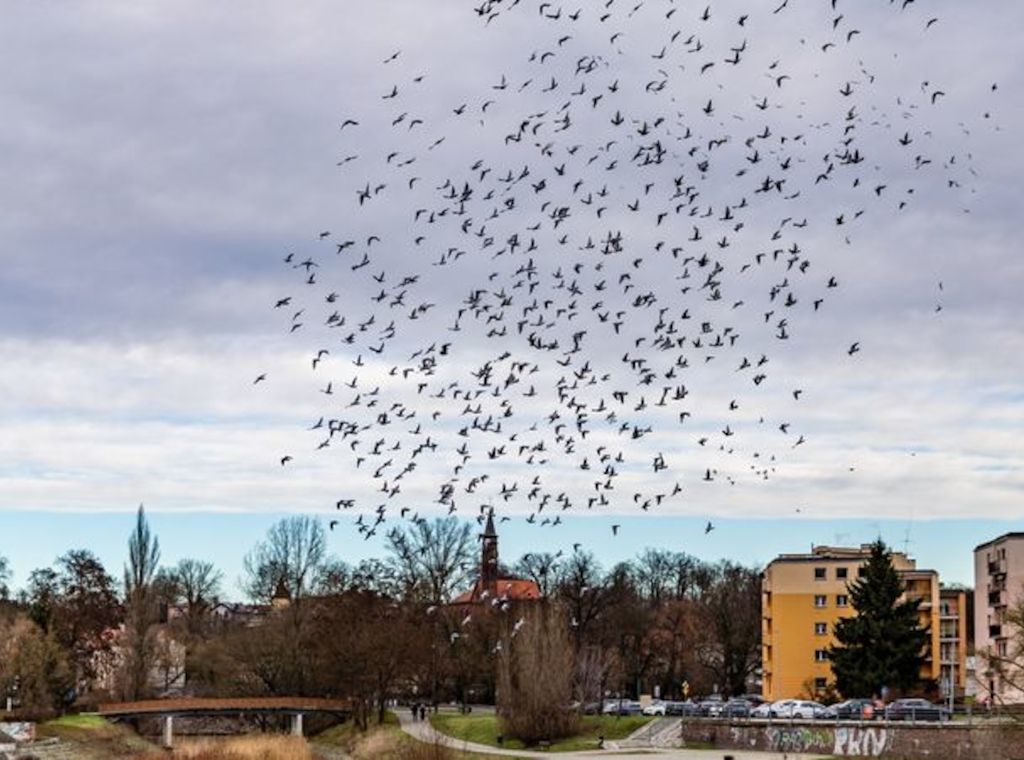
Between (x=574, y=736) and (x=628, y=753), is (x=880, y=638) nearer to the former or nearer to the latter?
(x=574, y=736)

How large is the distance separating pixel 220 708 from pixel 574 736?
2307 centimetres

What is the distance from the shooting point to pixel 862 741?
7600 centimetres

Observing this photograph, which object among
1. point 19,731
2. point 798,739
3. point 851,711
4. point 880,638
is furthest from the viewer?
point 880,638

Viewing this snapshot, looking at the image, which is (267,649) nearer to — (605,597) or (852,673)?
(605,597)

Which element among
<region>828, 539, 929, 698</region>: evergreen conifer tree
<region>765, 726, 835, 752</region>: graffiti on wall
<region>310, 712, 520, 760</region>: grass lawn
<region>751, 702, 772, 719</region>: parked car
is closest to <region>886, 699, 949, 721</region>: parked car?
<region>765, 726, 835, 752</region>: graffiti on wall

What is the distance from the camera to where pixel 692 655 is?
427ft

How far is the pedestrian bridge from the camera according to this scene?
303 ft

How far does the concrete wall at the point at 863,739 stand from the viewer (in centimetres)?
6875

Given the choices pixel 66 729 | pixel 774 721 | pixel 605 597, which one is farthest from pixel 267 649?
pixel 774 721

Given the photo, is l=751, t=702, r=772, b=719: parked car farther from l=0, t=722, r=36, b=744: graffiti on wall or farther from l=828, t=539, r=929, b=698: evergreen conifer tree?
l=0, t=722, r=36, b=744: graffiti on wall

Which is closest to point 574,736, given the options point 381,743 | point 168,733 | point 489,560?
point 381,743

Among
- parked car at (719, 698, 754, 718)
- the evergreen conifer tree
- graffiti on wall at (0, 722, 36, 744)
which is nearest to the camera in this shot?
graffiti on wall at (0, 722, 36, 744)

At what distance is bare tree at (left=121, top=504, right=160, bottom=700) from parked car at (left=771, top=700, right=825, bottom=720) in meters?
41.5

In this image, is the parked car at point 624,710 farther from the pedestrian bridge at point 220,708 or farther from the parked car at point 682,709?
the pedestrian bridge at point 220,708
